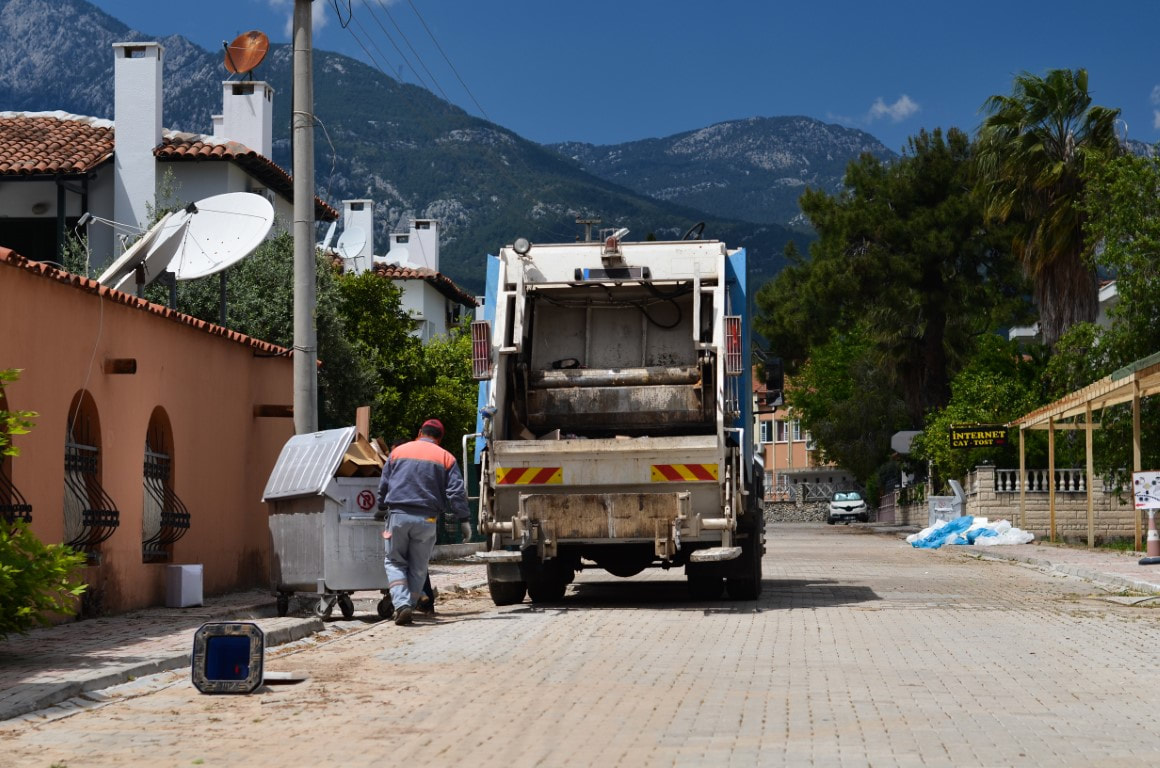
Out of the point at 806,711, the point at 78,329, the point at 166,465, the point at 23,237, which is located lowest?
the point at 806,711

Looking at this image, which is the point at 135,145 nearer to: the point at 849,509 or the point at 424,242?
the point at 424,242

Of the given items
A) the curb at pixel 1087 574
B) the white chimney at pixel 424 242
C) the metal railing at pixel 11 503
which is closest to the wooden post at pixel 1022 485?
the curb at pixel 1087 574

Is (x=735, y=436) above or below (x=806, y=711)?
above

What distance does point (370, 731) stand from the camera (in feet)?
25.2

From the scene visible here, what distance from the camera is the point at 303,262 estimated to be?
1608 centimetres

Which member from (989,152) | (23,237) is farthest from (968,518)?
(23,237)

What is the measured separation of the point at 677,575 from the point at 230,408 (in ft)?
21.7

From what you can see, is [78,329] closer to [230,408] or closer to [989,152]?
[230,408]

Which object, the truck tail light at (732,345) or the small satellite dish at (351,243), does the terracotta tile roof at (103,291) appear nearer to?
the truck tail light at (732,345)

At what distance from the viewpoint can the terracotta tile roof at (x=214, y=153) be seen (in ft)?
117

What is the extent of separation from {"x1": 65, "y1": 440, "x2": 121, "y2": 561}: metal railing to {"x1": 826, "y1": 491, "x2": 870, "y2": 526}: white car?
190ft

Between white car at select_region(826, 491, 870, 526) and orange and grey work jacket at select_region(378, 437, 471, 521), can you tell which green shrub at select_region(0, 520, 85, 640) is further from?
white car at select_region(826, 491, 870, 526)

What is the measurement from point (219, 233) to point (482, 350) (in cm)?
494

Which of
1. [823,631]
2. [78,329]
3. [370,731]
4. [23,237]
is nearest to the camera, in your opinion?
[370,731]
